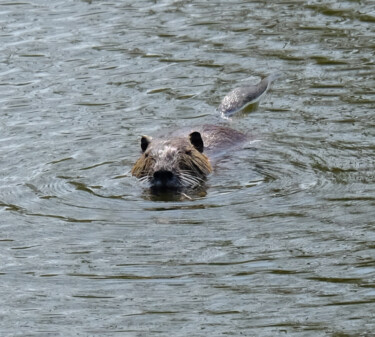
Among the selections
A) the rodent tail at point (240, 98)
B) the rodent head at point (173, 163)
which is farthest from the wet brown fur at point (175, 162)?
the rodent tail at point (240, 98)

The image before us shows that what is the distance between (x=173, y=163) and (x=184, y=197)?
480 mm

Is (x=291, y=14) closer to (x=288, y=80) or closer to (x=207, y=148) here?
(x=288, y=80)

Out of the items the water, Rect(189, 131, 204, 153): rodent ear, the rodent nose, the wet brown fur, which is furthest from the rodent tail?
the rodent nose

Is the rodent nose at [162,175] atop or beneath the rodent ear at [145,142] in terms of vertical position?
beneath

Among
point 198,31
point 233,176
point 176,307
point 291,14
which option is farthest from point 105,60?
point 176,307

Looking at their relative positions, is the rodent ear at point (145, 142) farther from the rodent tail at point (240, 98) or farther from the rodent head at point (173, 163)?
the rodent tail at point (240, 98)

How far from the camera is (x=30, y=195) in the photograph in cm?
838

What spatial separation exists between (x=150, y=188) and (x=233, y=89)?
8.61 ft

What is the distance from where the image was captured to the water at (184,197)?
19.9 feet

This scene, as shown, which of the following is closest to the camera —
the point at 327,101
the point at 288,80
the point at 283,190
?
the point at 283,190

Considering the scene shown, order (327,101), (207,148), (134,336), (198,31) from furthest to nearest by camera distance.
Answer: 1. (198,31)
2. (327,101)
3. (207,148)
4. (134,336)

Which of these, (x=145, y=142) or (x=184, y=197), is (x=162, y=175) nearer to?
(x=184, y=197)

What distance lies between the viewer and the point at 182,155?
8.89 m

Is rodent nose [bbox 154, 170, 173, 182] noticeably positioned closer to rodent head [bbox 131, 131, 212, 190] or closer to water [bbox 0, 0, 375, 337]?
rodent head [bbox 131, 131, 212, 190]
